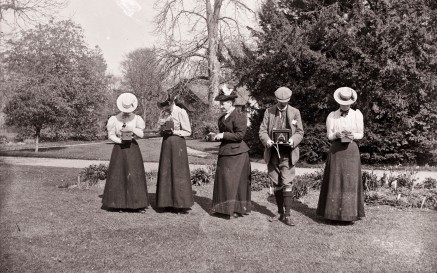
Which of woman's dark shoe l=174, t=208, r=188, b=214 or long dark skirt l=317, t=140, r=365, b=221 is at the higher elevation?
long dark skirt l=317, t=140, r=365, b=221

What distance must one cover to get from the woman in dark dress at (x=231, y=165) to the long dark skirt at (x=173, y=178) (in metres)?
0.58

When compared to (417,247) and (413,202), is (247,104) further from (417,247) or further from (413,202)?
(417,247)

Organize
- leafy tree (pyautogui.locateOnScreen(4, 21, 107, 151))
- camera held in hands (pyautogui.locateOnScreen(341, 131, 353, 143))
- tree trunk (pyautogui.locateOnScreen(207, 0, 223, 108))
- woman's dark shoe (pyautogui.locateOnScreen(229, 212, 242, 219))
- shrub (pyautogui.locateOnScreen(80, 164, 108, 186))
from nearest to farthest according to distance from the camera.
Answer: camera held in hands (pyautogui.locateOnScreen(341, 131, 353, 143)) → woman's dark shoe (pyautogui.locateOnScreen(229, 212, 242, 219)) → shrub (pyautogui.locateOnScreen(80, 164, 108, 186)) → leafy tree (pyautogui.locateOnScreen(4, 21, 107, 151)) → tree trunk (pyautogui.locateOnScreen(207, 0, 223, 108))

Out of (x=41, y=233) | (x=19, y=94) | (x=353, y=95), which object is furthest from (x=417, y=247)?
(x=19, y=94)

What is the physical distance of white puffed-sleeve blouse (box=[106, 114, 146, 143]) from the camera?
7.55m

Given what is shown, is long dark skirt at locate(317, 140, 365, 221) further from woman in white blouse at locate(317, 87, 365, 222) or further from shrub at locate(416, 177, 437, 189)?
shrub at locate(416, 177, 437, 189)

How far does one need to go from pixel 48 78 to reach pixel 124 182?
13375 millimetres

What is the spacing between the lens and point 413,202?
822 centimetres

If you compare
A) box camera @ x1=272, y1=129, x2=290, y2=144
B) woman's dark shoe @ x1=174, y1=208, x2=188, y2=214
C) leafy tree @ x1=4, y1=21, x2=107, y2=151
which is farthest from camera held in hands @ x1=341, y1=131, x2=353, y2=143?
leafy tree @ x1=4, y1=21, x2=107, y2=151

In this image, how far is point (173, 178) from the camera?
24.7 feet

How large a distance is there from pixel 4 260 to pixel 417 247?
5243 millimetres

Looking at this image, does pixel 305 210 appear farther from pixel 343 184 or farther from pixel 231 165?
pixel 231 165

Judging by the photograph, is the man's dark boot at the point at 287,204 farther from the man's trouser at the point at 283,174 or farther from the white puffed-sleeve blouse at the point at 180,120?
the white puffed-sleeve blouse at the point at 180,120

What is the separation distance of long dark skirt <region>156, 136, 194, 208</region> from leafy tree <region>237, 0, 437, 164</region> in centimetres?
842
